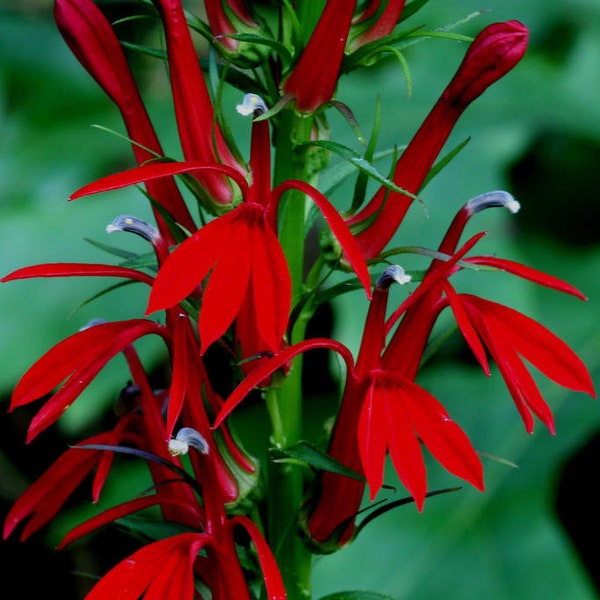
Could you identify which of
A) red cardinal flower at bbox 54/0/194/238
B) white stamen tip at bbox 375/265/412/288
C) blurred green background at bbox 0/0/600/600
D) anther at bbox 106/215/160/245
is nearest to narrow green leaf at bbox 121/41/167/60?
red cardinal flower at bbox 54/0/194/238

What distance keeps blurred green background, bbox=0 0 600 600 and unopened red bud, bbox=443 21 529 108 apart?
1.59 ft

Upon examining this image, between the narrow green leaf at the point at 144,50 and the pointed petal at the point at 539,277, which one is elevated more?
the narrow green leaf at the point at 144,50

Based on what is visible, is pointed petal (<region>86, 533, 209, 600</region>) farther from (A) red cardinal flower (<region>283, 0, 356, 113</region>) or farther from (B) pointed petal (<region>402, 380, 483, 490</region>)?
(A) red cardinal flower (<region>283, 0, 356, 113</region>)

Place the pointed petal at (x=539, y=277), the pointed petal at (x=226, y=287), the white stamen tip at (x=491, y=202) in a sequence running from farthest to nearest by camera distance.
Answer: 1. the white stamen tip at (x=491, y=202)
2. the pointed petal at (x=539, y=277)
3. the pointed petal at (x=226, y=287)

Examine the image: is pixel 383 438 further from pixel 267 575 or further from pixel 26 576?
pixel 26 576

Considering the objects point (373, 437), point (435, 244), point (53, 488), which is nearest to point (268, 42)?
point (373, 437)

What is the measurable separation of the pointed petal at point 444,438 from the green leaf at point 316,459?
8cm

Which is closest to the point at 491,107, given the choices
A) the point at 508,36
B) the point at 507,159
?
the point at 507,159

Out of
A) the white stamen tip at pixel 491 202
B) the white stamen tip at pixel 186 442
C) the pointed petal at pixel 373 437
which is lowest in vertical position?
the white stamen tip at pixel 186 442

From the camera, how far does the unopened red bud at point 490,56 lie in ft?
2.22

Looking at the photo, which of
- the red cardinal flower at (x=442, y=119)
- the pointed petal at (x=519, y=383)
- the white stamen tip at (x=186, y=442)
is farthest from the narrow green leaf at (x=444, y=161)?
the white stamen tip at (x=186, y=442)

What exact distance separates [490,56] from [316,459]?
30 cm

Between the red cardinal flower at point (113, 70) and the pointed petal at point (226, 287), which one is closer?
the pointed petal at point (226, 287)

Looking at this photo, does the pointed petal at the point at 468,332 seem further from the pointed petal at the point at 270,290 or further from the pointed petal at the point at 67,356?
the pointed petal at the point at 67,356
